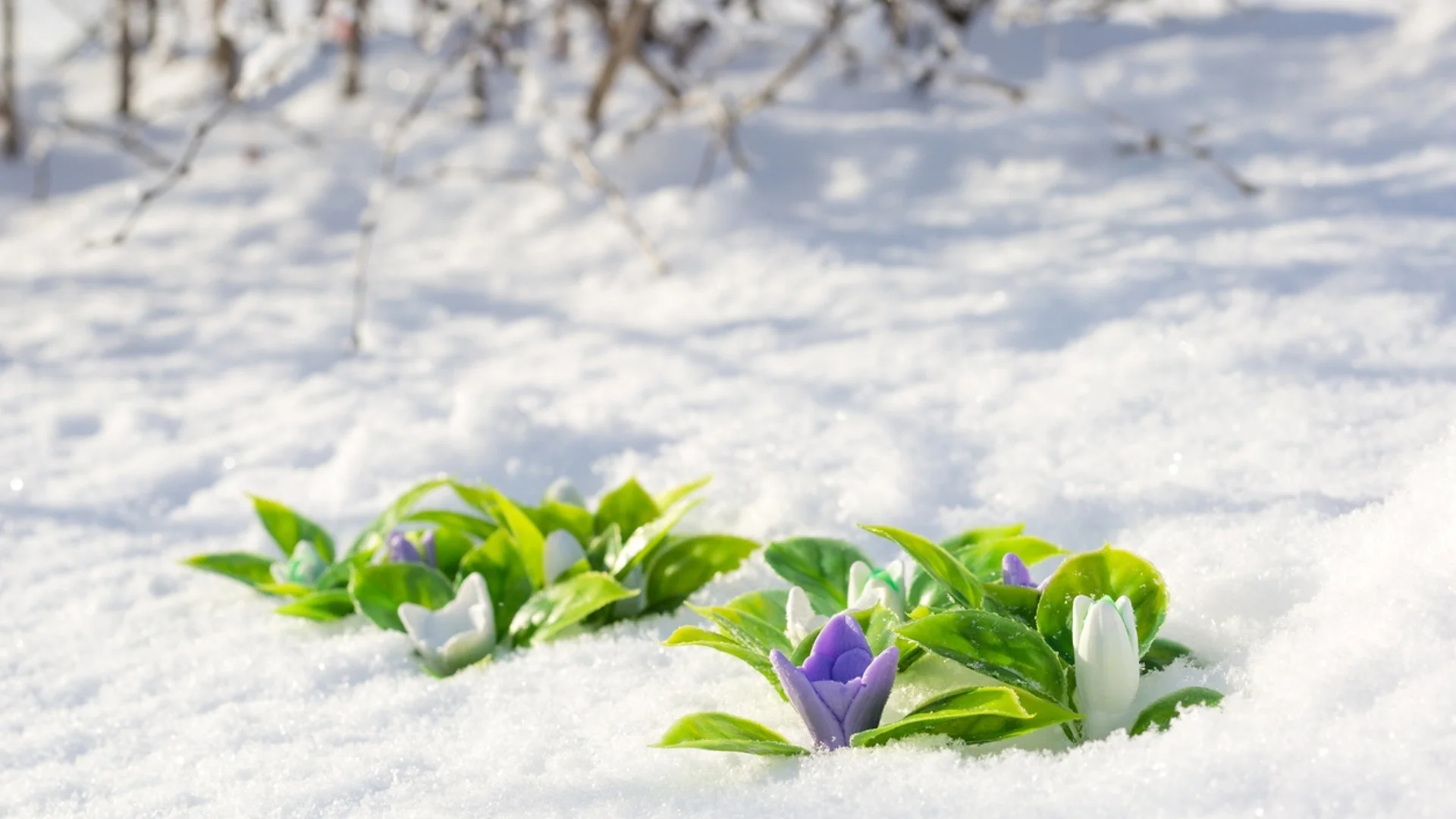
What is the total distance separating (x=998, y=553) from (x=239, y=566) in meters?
0.87

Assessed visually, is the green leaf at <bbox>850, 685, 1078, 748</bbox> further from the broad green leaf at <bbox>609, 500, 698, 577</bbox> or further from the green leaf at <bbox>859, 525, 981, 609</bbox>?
the broad green leaf at <bbox>609, 500, 698, 577</bbox>

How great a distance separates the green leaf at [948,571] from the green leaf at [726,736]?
0.60ft

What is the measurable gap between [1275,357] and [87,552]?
151 centimetres

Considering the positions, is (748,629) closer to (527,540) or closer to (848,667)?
(848,667)

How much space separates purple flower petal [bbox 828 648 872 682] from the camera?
0.90 metres

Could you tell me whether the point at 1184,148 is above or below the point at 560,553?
above

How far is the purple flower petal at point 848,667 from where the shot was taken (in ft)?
2.94

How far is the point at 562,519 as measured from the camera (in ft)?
4.42

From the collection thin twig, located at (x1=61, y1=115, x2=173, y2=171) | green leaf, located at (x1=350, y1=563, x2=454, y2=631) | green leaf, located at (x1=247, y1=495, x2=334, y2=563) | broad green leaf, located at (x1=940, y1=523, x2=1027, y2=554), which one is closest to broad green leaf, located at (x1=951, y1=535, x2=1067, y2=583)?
broad green leaf, located at (x1=940, y1=523, x2=1027, y2=554)

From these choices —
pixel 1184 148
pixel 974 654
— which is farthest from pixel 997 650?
pixel 1184 148

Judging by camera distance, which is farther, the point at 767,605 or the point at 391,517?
the point at 391,517

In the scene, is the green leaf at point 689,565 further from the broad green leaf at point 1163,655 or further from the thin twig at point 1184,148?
the thin twig at point 1184,148

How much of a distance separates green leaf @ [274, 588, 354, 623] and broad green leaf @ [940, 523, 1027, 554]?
644 mm

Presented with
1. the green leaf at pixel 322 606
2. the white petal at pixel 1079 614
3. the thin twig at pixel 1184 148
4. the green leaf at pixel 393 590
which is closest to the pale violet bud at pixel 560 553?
the green leaf at pixel 393 590
